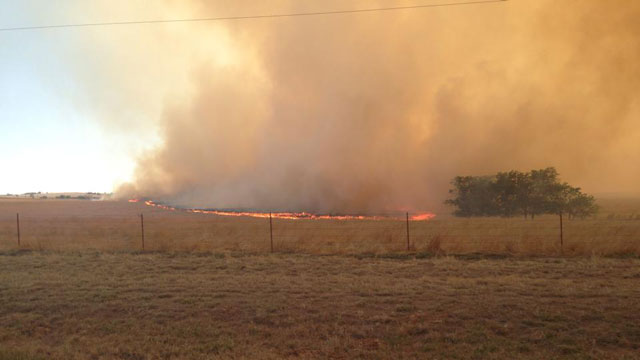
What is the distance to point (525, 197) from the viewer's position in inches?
1221

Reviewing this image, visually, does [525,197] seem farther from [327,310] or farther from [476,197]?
[327,310]

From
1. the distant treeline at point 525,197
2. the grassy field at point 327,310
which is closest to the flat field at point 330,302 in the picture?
the grassy field at point 327,310

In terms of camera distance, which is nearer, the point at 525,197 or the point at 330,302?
the point at 330,302

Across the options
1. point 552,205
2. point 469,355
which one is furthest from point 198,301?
point 552,205

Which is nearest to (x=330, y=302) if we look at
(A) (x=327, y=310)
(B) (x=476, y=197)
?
(A) (x=327, y=310)

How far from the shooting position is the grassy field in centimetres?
561

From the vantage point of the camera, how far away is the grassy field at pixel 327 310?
5613 millimetres

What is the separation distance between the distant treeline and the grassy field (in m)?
20.4

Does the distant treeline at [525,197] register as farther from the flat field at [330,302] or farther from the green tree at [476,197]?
the flat field at [330,302]

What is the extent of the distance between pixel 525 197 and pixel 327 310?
2800cm

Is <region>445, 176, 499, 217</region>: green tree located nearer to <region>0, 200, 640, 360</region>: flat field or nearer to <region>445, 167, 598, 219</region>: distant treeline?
<region>445, 167, 598, 219</region>: distant treeline

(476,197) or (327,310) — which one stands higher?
(476,197)

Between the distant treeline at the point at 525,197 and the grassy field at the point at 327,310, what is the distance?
20375 mm

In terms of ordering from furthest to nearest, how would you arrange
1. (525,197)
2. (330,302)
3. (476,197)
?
(476,197) → (525,197) → (330,302)
